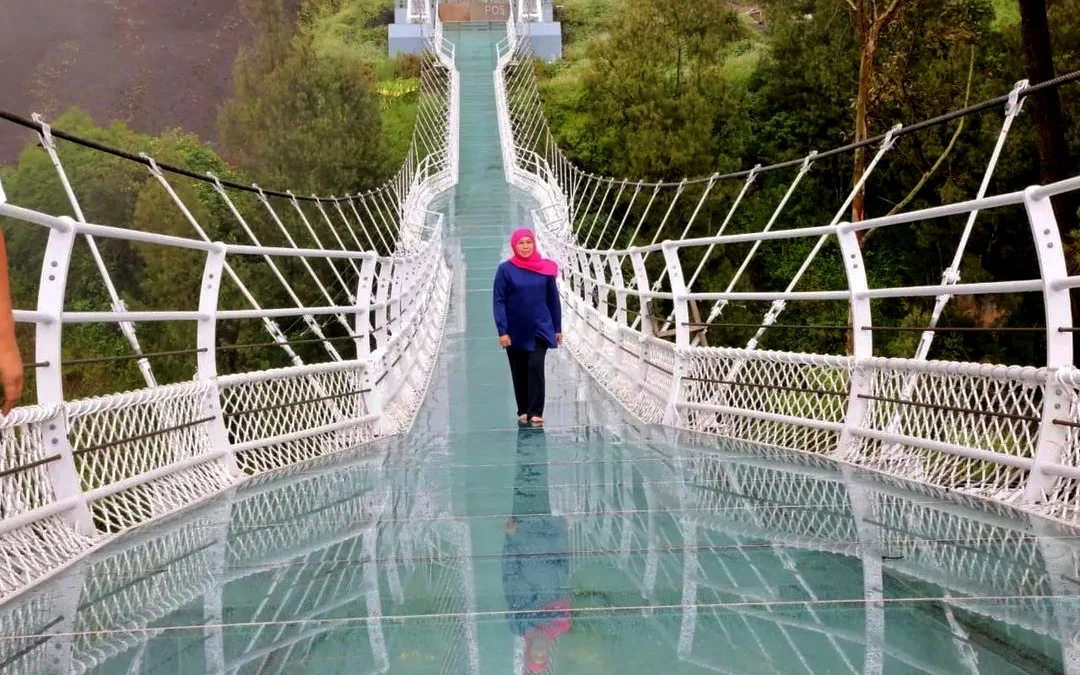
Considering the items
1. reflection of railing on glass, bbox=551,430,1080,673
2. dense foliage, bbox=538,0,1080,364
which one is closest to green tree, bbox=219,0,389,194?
dense foliage, bbox=538,0,1080,364

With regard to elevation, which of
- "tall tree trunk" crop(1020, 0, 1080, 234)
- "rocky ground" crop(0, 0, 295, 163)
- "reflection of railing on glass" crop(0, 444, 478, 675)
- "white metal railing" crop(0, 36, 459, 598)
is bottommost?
"reflection of railing on glass" crop(0, 444, 478, 675)

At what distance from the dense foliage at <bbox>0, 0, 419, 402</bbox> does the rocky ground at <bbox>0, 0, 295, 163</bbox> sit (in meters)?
6.97

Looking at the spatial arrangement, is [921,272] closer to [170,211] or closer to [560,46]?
[170,211]

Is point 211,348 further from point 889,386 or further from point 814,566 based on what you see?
point 814,566

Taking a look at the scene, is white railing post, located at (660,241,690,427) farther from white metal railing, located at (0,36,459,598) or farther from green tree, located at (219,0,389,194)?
green tree, located at (219,0,389,194)

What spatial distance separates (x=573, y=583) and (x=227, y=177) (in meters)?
31.9

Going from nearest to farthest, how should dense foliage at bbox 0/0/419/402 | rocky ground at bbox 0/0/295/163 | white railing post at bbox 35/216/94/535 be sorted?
white railing post at bbox 35/216/94/535 < dense foliage at bbox 0/0/419/402 < rocky ground at bbox 0/0/295/163

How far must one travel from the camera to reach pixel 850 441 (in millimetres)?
4961

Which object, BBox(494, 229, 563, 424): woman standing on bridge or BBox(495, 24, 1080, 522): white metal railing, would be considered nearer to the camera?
BBox(495, 24, 1080, 522): white metal railing

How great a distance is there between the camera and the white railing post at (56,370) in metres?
3.41

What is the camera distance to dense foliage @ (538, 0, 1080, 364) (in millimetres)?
22359

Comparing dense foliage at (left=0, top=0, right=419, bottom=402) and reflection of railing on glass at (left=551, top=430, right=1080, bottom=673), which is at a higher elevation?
dense foliage at (left=0, top=0, right=419, bottom=402)

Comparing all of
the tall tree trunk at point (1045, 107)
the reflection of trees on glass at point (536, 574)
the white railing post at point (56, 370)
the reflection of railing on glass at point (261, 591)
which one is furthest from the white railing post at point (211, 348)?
the tall tree trunk at point (1045, 107)

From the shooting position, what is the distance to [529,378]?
702 cm
